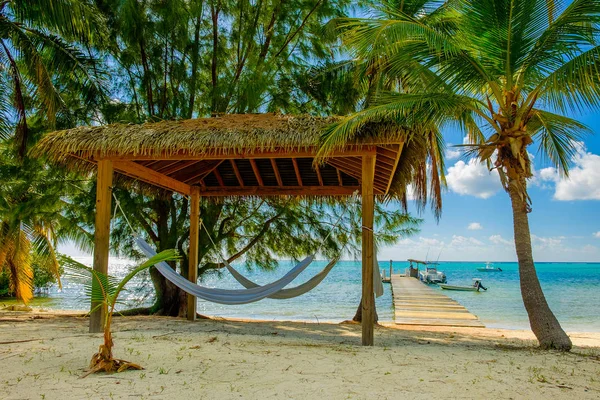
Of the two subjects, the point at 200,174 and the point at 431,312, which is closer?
the point at 200,174

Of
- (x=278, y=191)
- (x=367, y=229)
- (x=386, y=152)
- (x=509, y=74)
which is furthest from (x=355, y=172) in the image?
(x=509, y=74)

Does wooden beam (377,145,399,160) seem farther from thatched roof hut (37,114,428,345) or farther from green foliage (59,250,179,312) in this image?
green foliage (59,250,179,312)

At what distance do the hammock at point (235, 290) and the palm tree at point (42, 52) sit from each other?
2.22 metres

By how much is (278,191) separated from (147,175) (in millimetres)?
1344

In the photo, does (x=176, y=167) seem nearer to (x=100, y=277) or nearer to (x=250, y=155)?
(x=250, y=155)

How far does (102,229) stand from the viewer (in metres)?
3.94

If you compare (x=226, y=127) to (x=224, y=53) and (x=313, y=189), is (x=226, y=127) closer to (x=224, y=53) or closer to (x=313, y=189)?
(x=313, y=189)

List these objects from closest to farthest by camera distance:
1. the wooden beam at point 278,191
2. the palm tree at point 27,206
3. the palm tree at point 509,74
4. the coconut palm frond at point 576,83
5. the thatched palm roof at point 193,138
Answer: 1. the coconut palm frond at point 576,83
2. the palm tree at point 509,74
3. the thatched palm roof at point 193,138
4. the wooden beam at point 278,191
5. the palm tree at point 27,206

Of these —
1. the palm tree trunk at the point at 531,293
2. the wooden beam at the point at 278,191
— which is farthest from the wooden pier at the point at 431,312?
the palm tree trunk at the point at 531,293

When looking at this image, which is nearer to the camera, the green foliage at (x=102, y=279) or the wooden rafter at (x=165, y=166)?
the green foliage at (x=102, y=279)

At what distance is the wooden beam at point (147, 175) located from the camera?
4133 mm

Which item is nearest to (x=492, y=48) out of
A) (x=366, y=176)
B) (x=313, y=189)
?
(x=366, y=176)

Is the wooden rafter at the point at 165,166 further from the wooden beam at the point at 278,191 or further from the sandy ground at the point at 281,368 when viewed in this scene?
the sandy ground at the point at 281,368

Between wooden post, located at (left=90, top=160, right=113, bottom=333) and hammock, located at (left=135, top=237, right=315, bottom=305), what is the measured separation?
0.90ft
